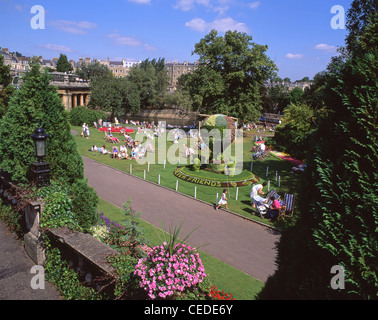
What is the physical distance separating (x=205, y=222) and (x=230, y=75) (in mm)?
33240

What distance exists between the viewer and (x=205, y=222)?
13984 mm

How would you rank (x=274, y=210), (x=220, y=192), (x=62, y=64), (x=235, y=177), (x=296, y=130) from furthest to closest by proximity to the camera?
(x=62, y=64) → (x=296, y=130) → (x=235, y=177) → (x=220, y=192) → (x=274, y=210)

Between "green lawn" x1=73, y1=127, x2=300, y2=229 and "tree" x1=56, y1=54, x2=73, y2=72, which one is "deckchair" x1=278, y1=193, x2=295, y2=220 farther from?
"tree" x1=56, y1=54, x2=73, y2=72

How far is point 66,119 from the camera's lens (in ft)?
30.1

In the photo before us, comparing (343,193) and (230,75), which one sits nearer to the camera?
(343,193)

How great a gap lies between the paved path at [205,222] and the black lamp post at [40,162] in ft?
20.0

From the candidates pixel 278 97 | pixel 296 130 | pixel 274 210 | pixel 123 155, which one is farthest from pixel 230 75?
pixel 278 97

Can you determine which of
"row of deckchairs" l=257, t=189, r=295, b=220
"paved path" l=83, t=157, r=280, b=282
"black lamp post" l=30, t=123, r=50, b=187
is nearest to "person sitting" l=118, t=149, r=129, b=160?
"paved path" l=83, t=157, r=280, b=282

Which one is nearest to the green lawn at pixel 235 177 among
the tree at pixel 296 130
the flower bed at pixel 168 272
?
the tree at pixel 296 130

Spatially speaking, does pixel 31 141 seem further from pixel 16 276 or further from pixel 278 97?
pixel 278 97

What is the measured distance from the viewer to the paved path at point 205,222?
35.2 ft

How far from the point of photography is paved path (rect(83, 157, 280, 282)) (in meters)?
10.7

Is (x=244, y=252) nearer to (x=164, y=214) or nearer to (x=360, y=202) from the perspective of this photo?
(x=164, y=214)

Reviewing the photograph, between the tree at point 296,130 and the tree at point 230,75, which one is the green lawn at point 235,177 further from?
the tree at point 230,75
